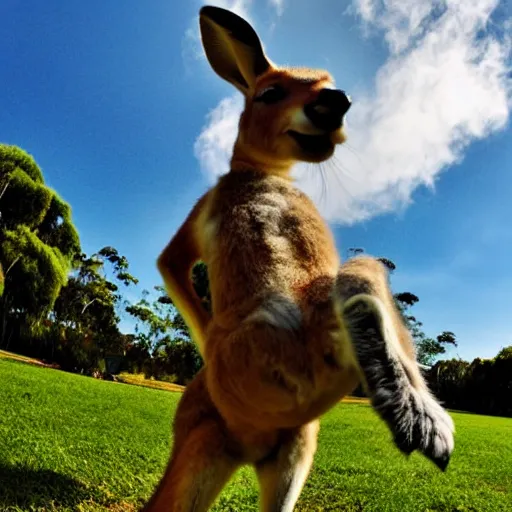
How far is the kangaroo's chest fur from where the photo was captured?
152 centimetres

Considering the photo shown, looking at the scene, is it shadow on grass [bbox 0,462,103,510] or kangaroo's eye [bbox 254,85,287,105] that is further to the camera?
shadow on grass [bbox 0,462,103,510]

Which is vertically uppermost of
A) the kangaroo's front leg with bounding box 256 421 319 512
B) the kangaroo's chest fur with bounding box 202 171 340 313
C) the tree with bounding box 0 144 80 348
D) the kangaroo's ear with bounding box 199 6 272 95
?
the tree with bounding box 0 144 80 348

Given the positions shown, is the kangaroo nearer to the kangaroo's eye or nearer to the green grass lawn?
the kangaroo's eye

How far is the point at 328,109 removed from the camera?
162cm

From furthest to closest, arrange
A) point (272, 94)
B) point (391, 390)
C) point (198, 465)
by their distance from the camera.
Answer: point (272, 94)
point (198, 465)
point (391, 390)

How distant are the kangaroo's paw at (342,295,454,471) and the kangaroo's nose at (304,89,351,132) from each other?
628mm

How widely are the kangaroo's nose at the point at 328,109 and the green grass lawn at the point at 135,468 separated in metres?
0.91

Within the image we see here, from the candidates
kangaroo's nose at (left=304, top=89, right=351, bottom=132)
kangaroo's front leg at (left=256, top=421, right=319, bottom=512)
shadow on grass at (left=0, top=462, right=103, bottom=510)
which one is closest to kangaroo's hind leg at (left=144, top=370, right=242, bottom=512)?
kangaroo's front leg at (left=256, top=421, right=319, bottom=512)

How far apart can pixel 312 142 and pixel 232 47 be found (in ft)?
1.77

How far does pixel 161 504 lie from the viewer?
A: 5.12ft

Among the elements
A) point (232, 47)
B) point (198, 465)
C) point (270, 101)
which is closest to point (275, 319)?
point (198, 465)

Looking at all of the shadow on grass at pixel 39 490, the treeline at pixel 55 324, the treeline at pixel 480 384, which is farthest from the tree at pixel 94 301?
the shadow on grass at pixel 39 490

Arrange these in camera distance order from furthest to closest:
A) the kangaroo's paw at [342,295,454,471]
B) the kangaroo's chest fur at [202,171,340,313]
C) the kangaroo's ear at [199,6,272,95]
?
the kangaroo's ear at [199,6,272,95] < the kangaroo's chest fur at [202,171,340,313] < the kangaroo's paw at [342,295,454,471]

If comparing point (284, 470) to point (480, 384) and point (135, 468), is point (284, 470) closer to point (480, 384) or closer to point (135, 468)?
point (135, 468)
